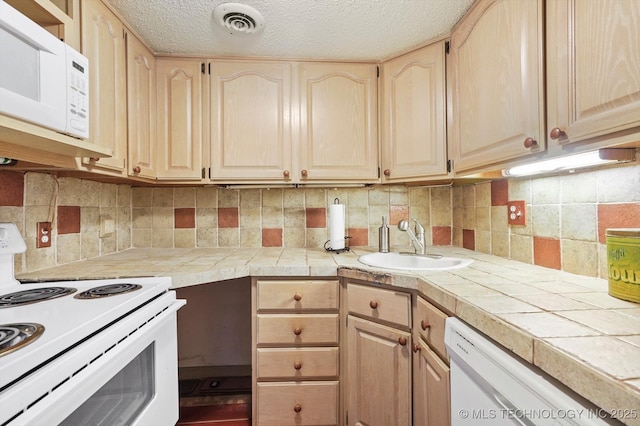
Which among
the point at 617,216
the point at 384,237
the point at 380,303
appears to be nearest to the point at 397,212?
the point at 384,237

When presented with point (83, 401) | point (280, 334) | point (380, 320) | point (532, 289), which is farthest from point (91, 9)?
point (532, 289)

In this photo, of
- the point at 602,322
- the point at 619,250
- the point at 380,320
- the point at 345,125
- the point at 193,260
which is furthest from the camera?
the point at 345,125

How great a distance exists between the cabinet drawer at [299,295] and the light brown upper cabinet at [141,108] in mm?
872

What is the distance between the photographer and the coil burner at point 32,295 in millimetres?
824

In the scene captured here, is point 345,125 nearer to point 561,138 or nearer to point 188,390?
point 561,138

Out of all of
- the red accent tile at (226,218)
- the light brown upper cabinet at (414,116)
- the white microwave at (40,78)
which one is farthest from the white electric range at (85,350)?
the light brown upper cabinet at (414,116)

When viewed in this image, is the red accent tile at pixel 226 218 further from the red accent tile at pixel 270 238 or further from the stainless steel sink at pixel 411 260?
the stainless steel sink at pixel 411 260

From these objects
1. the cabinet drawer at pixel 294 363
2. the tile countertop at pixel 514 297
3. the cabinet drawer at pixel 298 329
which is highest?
the tile countertop at pixel 514 297

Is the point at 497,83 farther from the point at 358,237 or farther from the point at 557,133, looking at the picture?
the point at 358,237

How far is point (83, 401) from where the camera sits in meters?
0.61

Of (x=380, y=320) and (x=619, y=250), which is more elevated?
(x=619, y=250)

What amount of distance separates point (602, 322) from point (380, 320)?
0.71 metres

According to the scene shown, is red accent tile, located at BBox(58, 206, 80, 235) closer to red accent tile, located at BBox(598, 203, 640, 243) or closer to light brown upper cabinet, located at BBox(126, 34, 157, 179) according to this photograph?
light brown upper cabinet, located at BBox(126, 34, 157, 179)

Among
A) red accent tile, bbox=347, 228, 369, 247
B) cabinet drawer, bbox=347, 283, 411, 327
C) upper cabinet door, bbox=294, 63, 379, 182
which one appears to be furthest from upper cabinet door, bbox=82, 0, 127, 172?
red accent tile, bbox=347, 228, 369, 247
